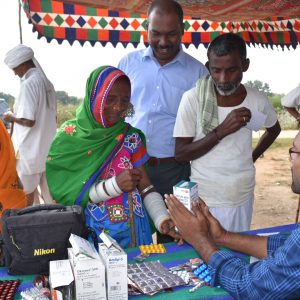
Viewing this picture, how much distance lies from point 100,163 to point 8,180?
2.61 feet

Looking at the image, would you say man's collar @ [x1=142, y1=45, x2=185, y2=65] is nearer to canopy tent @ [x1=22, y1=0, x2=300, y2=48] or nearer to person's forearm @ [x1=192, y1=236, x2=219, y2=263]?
canopy tent @ [x1=22, y1=0, x2=300, y2=48]

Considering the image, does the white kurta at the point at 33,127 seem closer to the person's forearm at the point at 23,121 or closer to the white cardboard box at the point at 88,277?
the person's forearm at the point at 23,121

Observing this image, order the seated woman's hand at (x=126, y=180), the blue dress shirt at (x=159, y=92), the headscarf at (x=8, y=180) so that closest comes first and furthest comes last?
1. the seated woman's hand at (x=126, y=180)
2. the headscarf at (x=8, y=180)
3. the blue dress shirt at (x=159, y=92)

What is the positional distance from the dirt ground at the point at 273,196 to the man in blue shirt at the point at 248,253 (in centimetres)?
391

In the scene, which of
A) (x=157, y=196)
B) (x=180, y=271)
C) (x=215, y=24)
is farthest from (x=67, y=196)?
(x=215, y=24)

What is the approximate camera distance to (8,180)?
2707mm

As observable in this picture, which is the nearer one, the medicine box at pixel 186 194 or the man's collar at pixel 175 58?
the medicine box at pixel 186 194

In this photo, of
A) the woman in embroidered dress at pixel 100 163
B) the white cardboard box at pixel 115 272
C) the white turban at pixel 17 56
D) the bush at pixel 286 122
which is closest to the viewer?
the white cardboard box at pixel 115 272

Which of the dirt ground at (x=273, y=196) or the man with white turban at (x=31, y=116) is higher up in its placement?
Result: the man with white turban at (x=31, y=116)

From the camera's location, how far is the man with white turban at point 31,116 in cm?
481

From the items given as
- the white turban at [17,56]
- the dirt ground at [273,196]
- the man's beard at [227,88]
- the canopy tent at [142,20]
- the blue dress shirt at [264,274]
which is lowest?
the dirt ground at [273,196]

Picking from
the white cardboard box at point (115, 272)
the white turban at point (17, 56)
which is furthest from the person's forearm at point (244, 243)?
the white turban at point (17, 56)

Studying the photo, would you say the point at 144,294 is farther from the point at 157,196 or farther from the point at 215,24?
the point at 215,24

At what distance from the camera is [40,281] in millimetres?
1721
